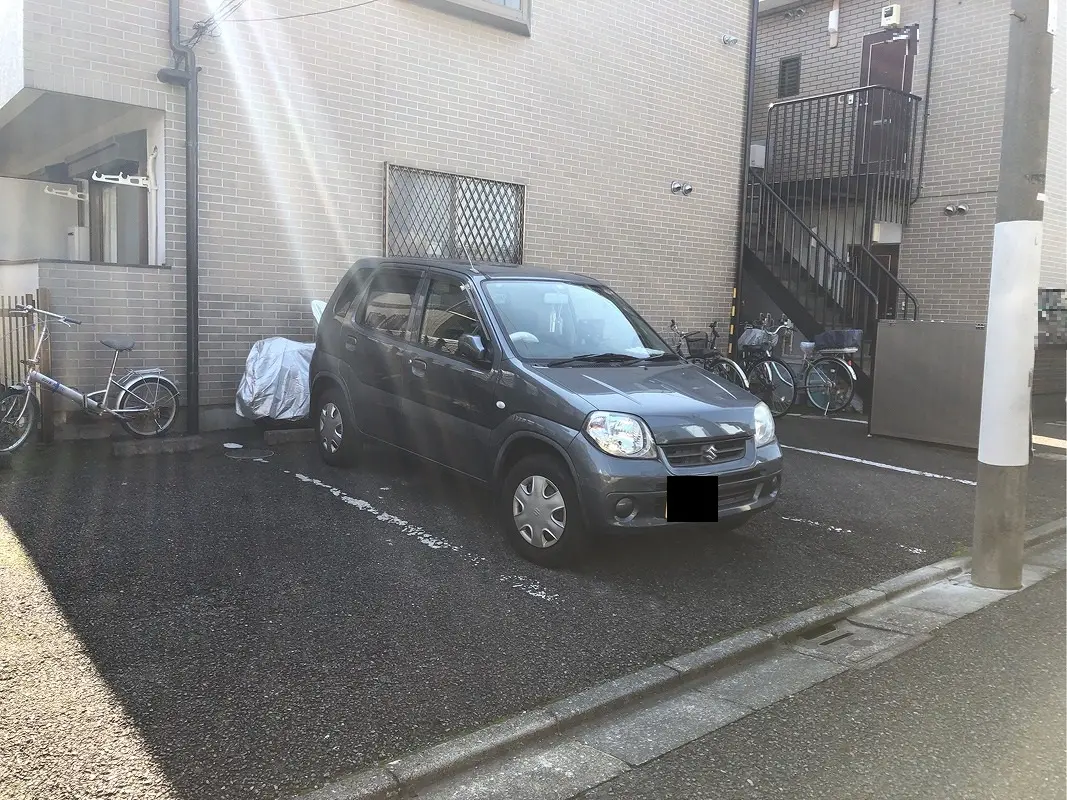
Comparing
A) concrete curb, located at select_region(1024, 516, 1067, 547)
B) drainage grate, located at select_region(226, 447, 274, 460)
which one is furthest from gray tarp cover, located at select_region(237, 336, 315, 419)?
concrete curb, located at select_region(1024, 516, 1067, 547)

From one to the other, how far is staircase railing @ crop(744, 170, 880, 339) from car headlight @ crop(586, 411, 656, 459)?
834cm

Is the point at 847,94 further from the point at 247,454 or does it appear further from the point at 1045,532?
the point at 247,454

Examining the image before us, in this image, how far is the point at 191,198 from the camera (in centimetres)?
740

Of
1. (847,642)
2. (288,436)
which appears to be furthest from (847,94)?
(847,642)

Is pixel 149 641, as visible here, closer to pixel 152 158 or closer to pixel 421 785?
pixel 421 785

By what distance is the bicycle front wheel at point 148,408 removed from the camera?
701 centimetres

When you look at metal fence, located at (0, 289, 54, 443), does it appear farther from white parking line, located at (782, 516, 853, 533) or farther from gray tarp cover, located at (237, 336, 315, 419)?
white parking line, located at (782, 516, 853, 533)

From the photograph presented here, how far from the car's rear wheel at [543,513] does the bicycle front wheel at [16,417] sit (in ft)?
14.0

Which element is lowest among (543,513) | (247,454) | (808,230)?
(247,454)

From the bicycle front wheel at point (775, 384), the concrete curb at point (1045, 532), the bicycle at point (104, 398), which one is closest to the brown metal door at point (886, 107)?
the bicycle front wheel at point (775, 384)

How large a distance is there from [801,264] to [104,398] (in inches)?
390

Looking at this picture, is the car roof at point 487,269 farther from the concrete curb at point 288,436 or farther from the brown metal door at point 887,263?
the brown metal door at point 887,263

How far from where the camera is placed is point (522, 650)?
3.65m

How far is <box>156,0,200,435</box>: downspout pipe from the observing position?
7.23 meters
